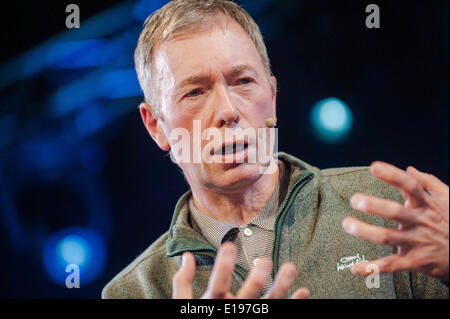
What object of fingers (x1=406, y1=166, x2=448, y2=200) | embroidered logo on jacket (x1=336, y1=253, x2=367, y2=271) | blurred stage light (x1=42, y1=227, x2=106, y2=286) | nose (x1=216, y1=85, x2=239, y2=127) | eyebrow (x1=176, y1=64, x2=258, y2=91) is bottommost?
blurred stage light (x1=42, y1=227, x2=106, y2=286)

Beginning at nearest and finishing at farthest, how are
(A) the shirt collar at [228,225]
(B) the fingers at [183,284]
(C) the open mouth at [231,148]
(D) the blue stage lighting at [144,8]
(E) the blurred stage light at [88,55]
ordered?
(B) the fingers at [183,284]
(C) the open mouth at [231,148]
(A) the shirt collar at [228,225]
(D) the blue stage lighting at [144,8]
(E) the blurred stage light at [88,55]

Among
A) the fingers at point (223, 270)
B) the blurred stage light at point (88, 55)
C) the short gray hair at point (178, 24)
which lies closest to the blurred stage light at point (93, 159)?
the blurred stage light at point (88, 55)

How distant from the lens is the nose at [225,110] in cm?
158

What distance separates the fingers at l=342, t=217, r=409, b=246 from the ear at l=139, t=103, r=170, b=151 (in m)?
1.13

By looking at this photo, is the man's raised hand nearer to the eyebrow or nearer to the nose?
the nose

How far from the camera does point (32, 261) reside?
3.00 m

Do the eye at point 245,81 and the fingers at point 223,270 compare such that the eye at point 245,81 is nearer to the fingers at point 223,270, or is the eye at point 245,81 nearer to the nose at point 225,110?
the nose at point 225,110

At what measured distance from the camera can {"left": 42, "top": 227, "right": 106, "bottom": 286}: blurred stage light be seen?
2.98 metres

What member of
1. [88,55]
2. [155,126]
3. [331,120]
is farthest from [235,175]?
[88,55]

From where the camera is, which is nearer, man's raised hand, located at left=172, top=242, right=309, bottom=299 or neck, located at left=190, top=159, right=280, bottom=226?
man's raised hand, located at left=172, top=242, right=309, bottom=299

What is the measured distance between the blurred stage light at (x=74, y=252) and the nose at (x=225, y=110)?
5.96 feet

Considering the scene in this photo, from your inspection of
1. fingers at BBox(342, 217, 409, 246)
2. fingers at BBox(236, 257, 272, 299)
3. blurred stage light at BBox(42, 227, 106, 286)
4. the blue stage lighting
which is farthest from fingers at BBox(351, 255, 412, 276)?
blurred stage light at BBox(42, 227, 106, 286)

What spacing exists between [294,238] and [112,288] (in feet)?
2.63
